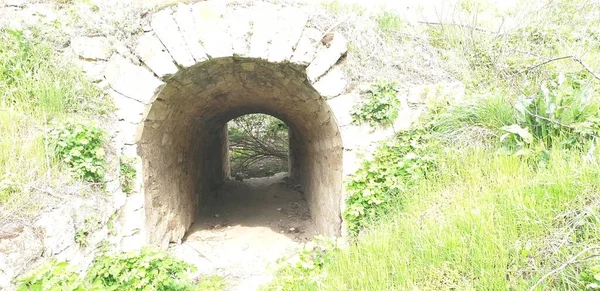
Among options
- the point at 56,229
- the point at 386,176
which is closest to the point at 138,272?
the point at 56,229

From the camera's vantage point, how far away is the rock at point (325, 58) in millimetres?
3287

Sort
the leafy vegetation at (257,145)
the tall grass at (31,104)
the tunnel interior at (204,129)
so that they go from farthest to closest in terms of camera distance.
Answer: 1. the leafy vegetation at (257,145)
2. the tunnel interior at (204,129)
3. the tall grass at (31,104)

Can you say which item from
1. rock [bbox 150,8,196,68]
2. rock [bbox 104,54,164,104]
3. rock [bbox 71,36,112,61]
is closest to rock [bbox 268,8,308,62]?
rock [bbox 150,8,196,68]

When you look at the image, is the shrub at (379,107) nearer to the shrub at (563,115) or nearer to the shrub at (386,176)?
the shrub at (386,176)

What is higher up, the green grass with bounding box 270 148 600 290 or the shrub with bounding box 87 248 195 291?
the green grass with bounding box 270 148 600 290

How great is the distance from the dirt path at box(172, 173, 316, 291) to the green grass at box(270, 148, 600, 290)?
965mm

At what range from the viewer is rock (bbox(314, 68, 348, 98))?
3314 mm

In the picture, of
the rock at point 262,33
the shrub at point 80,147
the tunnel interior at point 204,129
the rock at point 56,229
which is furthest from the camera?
the tunnel interior at point 204,129

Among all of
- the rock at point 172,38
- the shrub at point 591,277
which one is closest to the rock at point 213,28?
the rock at point 172,38

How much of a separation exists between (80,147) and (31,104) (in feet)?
2.24

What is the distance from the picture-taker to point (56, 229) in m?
2.22

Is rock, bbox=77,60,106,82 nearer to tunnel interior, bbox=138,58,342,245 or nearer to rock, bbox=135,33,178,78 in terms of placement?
rock, bbox=135,33,178,78

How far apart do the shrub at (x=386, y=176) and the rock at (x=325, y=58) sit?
947 millimetres

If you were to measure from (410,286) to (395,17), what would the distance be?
305 centimetres
